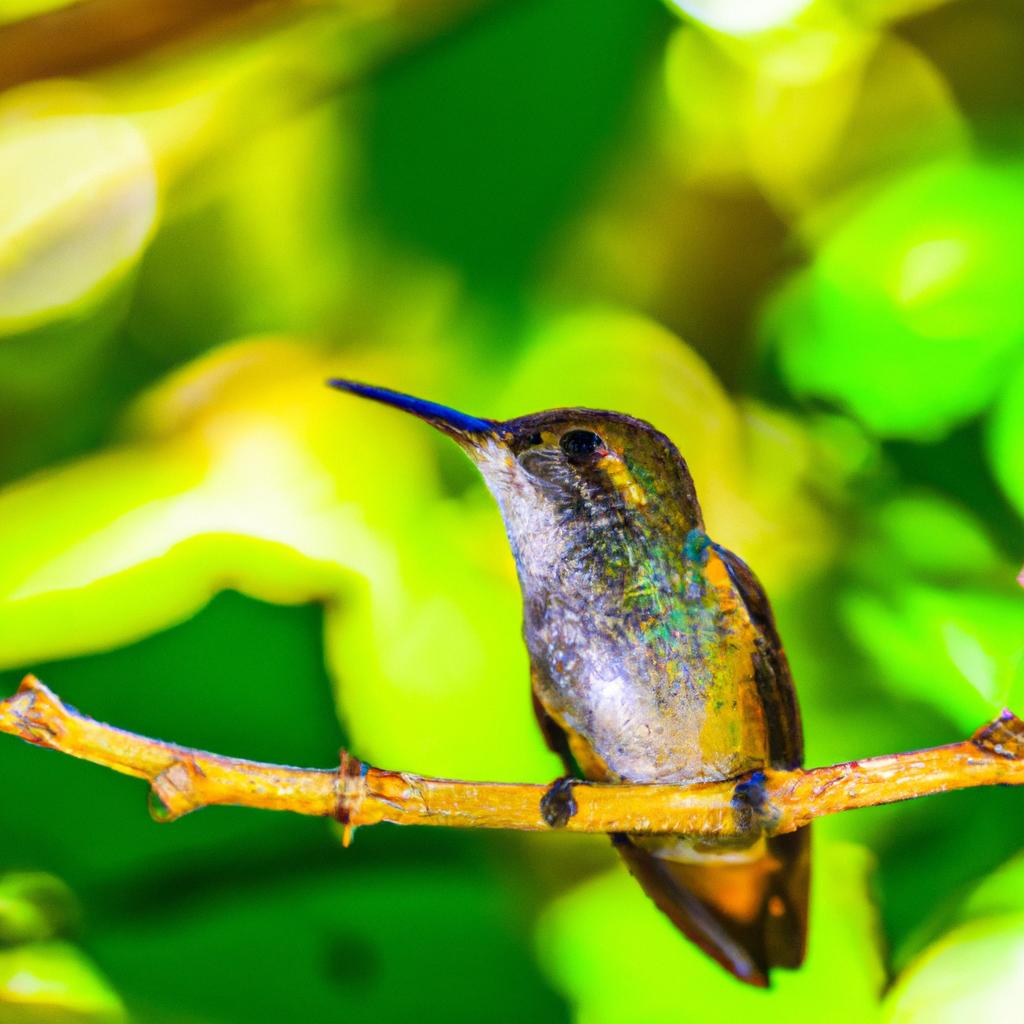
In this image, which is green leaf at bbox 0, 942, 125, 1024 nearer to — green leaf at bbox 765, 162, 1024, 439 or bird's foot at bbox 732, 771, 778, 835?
bird's foot at bbox 732, 771, 778, 835

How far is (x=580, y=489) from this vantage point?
36.0 inches

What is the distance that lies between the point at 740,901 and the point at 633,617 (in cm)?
38

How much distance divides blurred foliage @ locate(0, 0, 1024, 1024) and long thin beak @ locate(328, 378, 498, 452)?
0.67ft

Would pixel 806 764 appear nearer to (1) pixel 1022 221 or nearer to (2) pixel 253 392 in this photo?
(1) pixel 1022 221

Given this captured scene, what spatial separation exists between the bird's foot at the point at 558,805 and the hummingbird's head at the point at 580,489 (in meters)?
0.20

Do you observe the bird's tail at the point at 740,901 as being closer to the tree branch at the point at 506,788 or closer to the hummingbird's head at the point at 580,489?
the tree branch at the point at 506,788

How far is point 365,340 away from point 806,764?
0.76 meters

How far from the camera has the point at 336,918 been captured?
116 cm

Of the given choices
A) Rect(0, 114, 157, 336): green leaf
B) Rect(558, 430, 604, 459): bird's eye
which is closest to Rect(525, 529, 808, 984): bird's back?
Rect(558, 430, 604, 459): bird's eye

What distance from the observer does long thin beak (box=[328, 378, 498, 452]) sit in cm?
95

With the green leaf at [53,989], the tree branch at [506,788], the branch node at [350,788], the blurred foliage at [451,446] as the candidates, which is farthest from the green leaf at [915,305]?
the green leaf at [53,989]

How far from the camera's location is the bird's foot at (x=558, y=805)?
0.86 meters

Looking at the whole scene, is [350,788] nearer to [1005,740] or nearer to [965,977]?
[1005,740]

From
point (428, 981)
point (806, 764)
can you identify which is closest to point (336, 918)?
point (428, 981)
